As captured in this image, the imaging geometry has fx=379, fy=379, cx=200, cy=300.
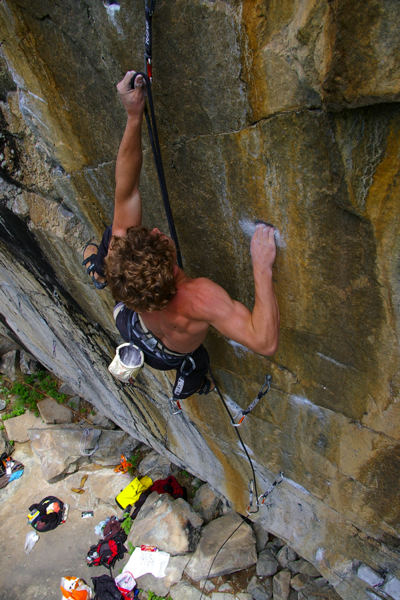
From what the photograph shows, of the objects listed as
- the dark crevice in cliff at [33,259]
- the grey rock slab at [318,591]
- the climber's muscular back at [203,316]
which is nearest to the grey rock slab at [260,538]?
the grey rock slab at [318,591]

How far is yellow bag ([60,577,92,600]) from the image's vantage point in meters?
4.84

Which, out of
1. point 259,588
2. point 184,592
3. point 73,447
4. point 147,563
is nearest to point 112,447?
point 73,447

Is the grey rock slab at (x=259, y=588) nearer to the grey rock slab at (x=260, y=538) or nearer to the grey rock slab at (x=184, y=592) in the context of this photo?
the grey rock slab at (x=260, y=538)

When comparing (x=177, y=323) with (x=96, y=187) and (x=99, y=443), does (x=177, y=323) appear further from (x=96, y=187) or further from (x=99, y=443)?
(x=99, y=443)

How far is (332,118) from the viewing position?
1214 mm

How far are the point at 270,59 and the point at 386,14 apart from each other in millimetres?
403

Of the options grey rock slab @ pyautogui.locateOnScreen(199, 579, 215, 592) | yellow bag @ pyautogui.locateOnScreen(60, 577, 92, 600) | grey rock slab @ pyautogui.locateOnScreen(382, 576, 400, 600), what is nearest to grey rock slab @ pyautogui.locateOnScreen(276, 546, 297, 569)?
grey rock slab @ pyautogui.locateOnScreen(199, 579, 215, 592)

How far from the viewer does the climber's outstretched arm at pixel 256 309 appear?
168cm

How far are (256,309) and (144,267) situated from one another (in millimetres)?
544

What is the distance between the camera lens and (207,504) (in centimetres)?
540

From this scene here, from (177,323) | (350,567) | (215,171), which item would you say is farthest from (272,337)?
(350,567)

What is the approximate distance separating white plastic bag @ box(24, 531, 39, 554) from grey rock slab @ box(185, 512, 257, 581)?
241 centimetres

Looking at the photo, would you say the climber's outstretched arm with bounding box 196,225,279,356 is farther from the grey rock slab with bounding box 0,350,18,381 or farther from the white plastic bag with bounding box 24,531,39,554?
the grey rock slab with bounding box 0,350,18,381

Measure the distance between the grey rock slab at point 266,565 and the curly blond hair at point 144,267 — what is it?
14.3ft
